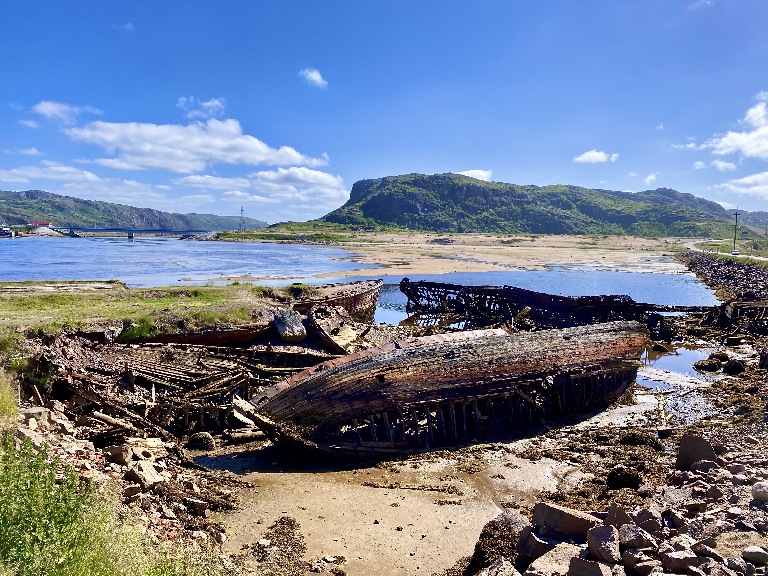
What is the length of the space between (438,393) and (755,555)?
36.9ft

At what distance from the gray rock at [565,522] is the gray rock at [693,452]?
6695 mm

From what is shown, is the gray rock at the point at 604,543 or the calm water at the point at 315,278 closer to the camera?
the gray rock at the point at 604,543

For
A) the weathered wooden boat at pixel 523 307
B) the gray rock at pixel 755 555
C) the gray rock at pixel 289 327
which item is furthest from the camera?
the weathered wooden boat at pixel 523 307

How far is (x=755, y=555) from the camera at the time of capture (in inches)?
308

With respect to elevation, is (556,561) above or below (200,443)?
above

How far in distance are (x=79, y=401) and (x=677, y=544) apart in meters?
16.9

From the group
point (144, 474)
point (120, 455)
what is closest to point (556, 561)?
point (144, 474)

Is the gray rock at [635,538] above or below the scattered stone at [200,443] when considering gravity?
above

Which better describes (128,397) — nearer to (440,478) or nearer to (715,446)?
(440,478)

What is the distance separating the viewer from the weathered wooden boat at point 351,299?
39116 mm

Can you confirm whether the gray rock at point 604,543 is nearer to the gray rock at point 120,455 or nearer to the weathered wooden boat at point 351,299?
the gray rock at point 120,455

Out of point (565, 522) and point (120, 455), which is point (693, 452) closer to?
point (565, 522)

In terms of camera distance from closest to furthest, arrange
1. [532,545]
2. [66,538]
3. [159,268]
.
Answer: [66,538] < [532,545] < [159,268]

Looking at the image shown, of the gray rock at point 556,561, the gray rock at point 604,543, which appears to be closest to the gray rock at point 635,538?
the gray rock at point 604,543
